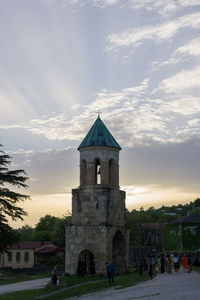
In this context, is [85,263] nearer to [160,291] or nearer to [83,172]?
[83,172]

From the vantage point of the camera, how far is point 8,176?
28391 mm

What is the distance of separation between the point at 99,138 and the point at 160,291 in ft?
49.9

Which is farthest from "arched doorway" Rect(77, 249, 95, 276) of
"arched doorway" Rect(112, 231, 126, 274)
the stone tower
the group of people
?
the group of people

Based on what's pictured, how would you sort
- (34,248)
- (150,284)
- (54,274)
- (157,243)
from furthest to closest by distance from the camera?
(157,243)
(34,248)
(54,274)
(150,284)

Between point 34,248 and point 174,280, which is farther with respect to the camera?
point 34,248

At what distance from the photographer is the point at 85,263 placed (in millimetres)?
30047

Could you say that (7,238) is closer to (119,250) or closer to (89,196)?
(89,196)

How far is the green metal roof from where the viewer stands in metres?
31.0

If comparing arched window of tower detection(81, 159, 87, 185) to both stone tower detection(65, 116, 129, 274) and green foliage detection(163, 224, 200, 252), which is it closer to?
stone tower detection(65, 116, 129, 274)

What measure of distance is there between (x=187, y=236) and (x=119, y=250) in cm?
2352

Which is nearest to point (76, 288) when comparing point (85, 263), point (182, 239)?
point (85, 263)

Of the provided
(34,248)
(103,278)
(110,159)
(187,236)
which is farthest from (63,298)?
(34,248)

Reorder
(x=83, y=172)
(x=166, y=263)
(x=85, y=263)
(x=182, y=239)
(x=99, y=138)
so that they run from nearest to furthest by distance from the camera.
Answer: (x=166, y=263)
(x=85, y=263)
(x=99, y=138)
(x=83, y=172)
(x=182, y=239)

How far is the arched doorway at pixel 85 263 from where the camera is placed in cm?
2897
